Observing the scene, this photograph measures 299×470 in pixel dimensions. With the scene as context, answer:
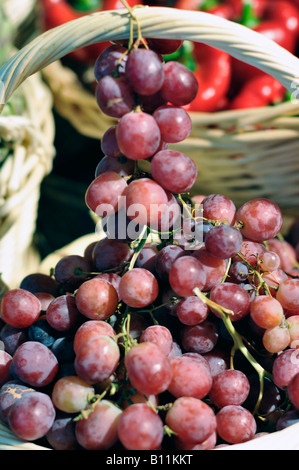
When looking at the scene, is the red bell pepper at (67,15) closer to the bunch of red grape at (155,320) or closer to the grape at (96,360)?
the bunch of red grape at (155,320)

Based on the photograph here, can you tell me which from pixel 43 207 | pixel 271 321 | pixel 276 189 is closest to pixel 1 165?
pixel 43 207

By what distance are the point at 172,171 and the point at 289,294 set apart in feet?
0.61

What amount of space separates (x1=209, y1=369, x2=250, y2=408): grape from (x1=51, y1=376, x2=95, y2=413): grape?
13 centimetres

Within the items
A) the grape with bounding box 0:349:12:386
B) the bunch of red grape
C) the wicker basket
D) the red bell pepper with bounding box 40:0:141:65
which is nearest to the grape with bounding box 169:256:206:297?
the bunch of red grape

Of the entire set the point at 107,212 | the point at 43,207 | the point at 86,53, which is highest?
the point at 86,53

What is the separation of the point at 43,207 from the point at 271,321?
90 cm

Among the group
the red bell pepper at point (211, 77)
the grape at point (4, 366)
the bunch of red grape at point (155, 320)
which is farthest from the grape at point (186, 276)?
the red bell pepper at point (211, 77)

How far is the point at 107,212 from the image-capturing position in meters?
0.45

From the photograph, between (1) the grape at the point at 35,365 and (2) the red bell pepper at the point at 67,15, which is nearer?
(1) the grape at the point at 35,365

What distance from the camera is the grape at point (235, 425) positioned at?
1.39ft

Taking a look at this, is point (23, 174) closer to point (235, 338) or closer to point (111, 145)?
point (111, 145)

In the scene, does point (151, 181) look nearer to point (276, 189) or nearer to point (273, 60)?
point (273, 60)

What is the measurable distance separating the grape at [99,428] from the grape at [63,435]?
2 cm

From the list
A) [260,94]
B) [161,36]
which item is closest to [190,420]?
[161,36]
